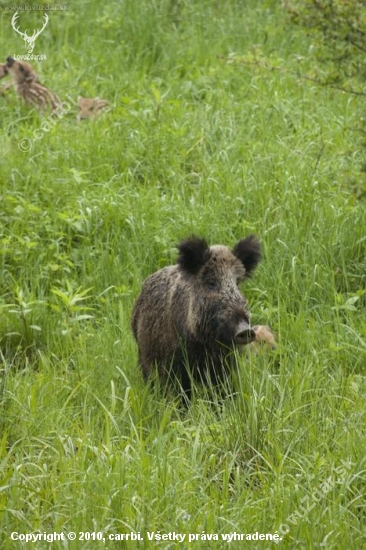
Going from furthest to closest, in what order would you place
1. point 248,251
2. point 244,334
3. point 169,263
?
1. point 169,263
2. point 248,251
3. point 244,334

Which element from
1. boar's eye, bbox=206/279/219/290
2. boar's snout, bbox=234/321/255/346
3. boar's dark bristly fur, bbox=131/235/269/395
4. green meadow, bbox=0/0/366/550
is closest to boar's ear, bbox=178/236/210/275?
boar's dark bristly fur, bbox=131/235/269/395

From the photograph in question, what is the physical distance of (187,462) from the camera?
19.7ft

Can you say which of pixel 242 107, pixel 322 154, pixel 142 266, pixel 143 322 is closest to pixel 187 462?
pixel 143 322

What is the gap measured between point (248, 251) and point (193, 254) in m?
0.39

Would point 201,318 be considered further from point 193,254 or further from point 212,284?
point 193,254

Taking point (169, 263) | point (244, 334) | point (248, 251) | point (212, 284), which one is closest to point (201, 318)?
point (212, 284)

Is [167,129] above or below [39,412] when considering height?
above

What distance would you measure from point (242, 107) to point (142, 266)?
103 inches

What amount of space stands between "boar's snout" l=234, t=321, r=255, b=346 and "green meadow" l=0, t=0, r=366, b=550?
0.14 m

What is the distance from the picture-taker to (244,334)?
692 centimetres

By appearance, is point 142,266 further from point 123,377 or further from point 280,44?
point 280,44

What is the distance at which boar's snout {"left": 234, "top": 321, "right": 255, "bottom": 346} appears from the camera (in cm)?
691

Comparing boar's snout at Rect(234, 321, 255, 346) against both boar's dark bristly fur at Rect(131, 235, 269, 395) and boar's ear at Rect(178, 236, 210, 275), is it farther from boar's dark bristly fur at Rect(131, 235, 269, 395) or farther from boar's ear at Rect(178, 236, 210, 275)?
boar's ear at Rect(178, 236, 210, 275)

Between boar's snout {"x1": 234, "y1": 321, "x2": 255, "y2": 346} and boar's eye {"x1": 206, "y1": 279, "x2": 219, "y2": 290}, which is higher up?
boar's eye {"x1": 206, "y1": 279, "x2": 219, "y2": 290}
